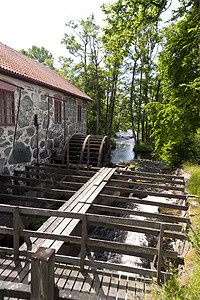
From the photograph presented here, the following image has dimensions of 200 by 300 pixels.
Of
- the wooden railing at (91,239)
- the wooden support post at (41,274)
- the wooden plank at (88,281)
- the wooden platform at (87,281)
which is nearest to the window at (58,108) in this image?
the wooden railing at (91,239)

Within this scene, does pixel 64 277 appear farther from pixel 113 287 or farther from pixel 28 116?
pixel 28 116

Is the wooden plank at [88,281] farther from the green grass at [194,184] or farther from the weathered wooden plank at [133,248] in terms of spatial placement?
the green grass at [194,184]

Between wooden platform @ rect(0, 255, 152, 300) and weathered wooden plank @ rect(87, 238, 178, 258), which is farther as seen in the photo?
weathered wooden plank @ rect(87, 238, 178, 258)

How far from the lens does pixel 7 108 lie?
23.5ft

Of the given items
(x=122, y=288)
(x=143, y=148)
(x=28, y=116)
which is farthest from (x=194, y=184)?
(x=143, y=148)

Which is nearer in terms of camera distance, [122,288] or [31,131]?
[122,288]

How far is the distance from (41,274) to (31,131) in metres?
7.46

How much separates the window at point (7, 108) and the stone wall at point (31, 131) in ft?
0.56

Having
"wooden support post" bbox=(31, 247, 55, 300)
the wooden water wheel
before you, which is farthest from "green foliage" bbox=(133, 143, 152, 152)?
"wooden support post" bbox=(31, 247, 55, 300)

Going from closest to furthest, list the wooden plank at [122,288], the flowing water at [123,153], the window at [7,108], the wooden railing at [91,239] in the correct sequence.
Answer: the wooden plank at [122,288]
the wooden railing at [91,239]
the window at [7,108]
the flowing water at [123,153]

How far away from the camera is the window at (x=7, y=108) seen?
683 cm

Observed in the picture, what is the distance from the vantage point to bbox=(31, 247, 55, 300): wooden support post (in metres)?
1.83

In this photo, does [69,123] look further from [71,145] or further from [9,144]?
[9,144]

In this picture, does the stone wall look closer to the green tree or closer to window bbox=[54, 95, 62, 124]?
window bbox=[54, 95, 62, 124]
